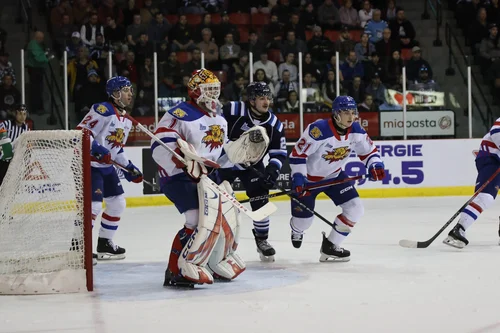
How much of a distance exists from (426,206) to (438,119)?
4.40 ft

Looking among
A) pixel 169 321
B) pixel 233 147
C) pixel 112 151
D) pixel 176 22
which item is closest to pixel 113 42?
pixel 176 22

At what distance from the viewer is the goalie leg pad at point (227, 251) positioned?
493 cm

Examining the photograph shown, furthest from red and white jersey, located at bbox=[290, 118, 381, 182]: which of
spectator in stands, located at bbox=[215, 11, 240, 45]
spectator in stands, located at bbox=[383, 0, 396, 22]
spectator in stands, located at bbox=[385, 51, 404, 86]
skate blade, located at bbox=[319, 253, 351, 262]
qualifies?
spectator in stands, located at bbox=[383, 0, 396, 22]

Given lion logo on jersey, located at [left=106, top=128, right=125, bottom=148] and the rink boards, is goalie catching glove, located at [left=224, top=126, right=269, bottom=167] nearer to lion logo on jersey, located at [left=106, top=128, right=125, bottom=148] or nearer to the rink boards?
lion logo on jersey, located at [left=106, top=128, right=125, bottom=148]

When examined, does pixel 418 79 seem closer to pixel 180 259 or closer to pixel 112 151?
pixel 112 151

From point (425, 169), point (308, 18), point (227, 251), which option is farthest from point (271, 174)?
point (308, 18)

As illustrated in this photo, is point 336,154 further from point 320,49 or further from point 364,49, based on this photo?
point 364,49

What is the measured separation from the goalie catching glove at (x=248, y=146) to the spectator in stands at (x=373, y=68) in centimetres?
515

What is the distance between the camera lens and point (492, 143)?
6328 millimetres

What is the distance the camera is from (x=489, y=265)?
5477 millimetres

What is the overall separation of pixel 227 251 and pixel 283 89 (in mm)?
5033

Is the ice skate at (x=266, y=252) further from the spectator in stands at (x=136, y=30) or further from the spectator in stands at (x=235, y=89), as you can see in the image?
the spectator in stands at (x=136, y=30)

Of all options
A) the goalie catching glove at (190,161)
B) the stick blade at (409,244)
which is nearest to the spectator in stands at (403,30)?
the stick blade at (409,244)

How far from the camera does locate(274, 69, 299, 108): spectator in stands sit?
389 inches
